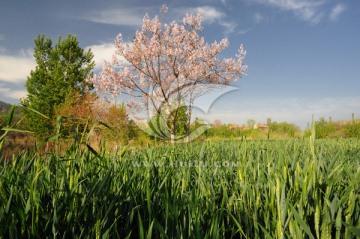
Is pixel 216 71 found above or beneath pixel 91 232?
above

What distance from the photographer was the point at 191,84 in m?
15.0

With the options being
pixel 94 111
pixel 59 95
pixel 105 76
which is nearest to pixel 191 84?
pixel 105 76

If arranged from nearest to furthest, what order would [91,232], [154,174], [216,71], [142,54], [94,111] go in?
1. [91,232]
2. [154,174]
3. [142,54]
4. [216,71]
5. [94,111]

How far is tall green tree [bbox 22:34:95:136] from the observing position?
21750 mm

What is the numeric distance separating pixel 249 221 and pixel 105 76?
15279mm

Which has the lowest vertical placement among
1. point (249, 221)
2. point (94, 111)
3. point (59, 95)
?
point (249, 221)

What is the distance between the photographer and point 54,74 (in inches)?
902

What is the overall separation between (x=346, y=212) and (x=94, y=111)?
17.7 metres

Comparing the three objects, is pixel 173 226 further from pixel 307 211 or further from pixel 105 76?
pixel 105 76

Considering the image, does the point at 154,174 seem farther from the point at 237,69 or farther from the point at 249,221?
the point at 237,69

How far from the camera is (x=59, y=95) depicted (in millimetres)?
21641

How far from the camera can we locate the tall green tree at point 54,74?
856 inches

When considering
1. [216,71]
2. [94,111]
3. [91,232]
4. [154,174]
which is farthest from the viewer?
[94,111]

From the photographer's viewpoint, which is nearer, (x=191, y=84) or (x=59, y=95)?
(x=191, y=84)
